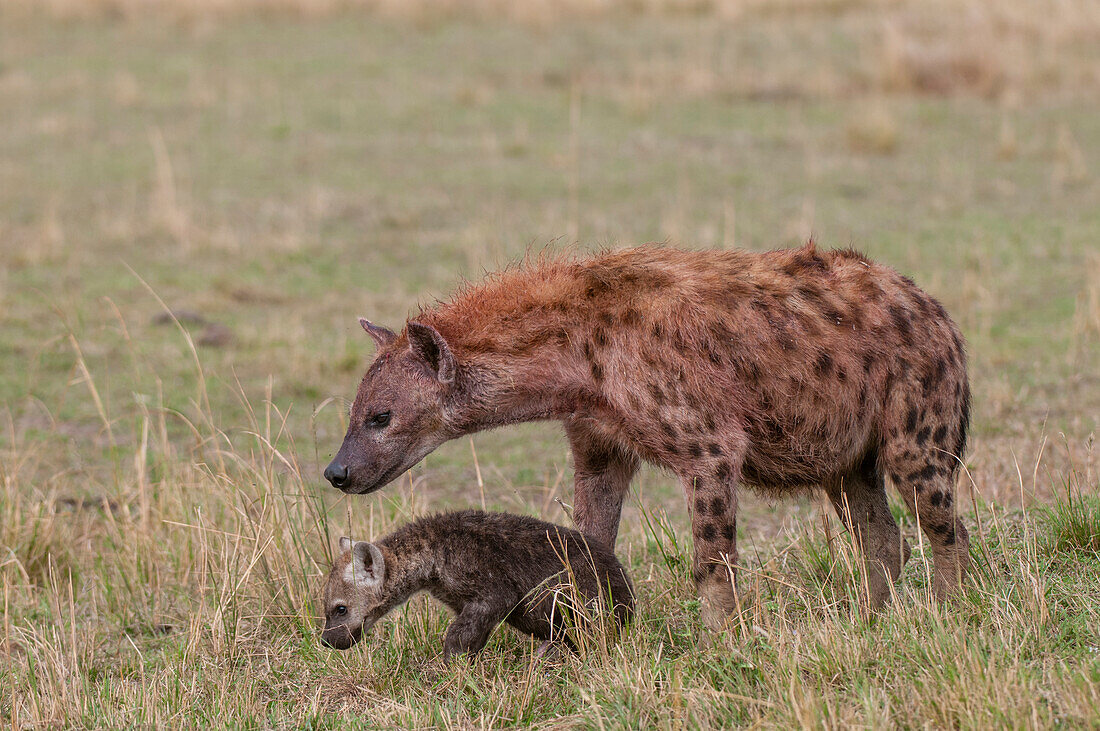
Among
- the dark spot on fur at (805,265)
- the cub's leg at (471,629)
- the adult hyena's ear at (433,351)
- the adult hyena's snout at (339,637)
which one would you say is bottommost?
the adult hyena's snout at (339,637)

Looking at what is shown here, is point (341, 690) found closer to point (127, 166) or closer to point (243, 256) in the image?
point (243, 256)

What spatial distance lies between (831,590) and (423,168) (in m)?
8.95

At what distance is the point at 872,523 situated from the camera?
492 cm

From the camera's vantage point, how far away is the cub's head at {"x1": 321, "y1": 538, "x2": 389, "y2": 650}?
14.6 feet

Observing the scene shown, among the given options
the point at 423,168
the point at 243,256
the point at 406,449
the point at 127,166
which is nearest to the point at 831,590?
the point at 406,449

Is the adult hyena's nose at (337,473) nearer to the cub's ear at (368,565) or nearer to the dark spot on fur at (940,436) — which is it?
the cub's ear at (368,565)

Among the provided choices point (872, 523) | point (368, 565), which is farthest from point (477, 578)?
point (872, 523)

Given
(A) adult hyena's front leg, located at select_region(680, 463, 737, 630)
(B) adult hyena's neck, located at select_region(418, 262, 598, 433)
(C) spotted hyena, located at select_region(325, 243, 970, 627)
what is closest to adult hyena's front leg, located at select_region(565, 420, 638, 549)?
(C) spotted hyena, located at select_region(325, 243, 970, 627)

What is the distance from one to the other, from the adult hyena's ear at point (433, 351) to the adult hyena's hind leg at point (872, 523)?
144 centimetres

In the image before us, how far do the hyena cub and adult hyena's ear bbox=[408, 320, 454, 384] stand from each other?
0.54 metres

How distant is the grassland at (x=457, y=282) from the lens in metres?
4.24

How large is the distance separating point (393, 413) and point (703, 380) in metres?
0.99

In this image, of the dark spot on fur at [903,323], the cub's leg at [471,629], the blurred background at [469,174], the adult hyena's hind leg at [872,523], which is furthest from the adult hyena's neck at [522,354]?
the blurred background at [469,174]

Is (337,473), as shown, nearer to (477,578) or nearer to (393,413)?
(393,413)
